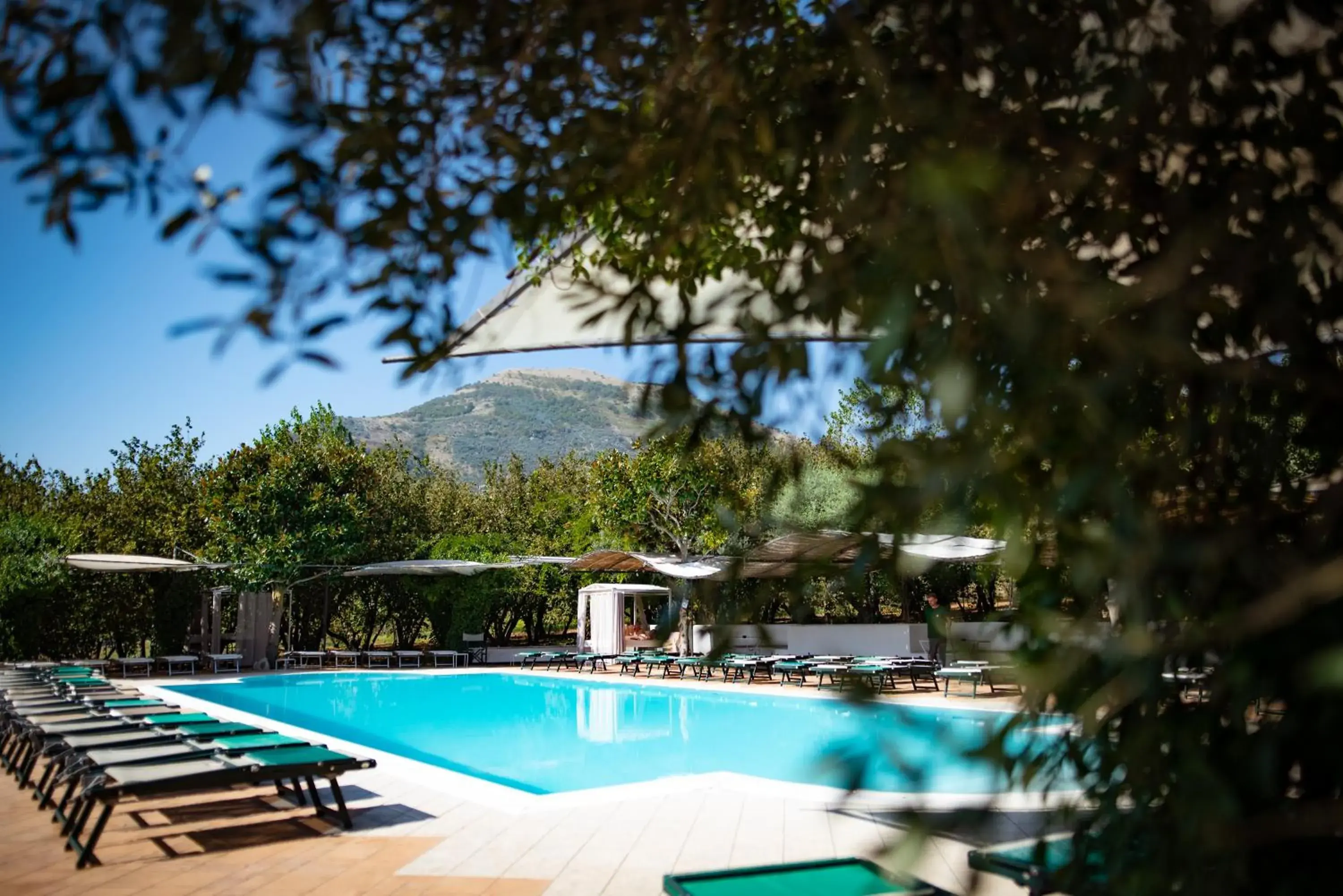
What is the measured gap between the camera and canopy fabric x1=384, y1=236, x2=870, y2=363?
143cm

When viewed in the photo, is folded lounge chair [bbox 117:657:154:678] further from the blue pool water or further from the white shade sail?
the white shade sail

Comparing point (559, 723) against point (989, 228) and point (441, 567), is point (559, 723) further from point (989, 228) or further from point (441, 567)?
point (989, 228)

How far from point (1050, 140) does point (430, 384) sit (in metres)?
1.28

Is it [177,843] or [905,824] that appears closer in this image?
[905,824]

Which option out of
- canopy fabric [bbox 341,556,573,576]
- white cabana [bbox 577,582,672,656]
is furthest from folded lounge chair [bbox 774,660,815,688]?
canopy fabric [bbox 341,556,573,576]

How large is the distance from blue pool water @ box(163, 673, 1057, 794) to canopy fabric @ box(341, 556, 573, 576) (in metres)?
3.14

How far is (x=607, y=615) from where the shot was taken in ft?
74.3

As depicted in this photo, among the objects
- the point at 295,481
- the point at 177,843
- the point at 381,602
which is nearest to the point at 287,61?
the point at 177,843

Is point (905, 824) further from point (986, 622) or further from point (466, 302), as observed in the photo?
point (466, 302)

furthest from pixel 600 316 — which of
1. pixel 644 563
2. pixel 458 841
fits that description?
pixel 644 563

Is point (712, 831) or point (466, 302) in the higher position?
point (466, 302)

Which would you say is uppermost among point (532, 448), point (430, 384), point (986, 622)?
point (532, 448)

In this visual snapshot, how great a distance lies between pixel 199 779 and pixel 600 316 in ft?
17.9

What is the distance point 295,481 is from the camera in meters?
23.4
